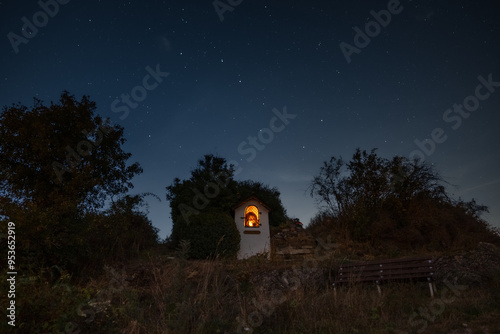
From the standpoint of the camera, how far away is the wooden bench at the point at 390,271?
7.66m

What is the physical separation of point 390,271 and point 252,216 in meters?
8.76

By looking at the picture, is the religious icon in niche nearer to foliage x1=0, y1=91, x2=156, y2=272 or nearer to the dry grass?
foliage x1=0, y1=91, x2=156, y2=272

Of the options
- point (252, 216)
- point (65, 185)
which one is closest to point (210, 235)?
point (252, 216)

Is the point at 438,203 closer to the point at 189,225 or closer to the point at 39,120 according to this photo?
the point at 189,225

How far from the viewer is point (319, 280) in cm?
981

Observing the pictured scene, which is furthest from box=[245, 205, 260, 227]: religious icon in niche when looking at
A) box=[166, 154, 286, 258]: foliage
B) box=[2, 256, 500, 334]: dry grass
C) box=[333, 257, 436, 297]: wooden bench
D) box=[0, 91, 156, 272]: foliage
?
box=[2, 256, 500, 334]: dry grass

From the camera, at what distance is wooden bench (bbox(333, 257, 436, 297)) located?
302 inches

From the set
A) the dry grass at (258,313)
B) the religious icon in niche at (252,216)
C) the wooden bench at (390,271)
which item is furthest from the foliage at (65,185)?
the wooden bench at (390,271)

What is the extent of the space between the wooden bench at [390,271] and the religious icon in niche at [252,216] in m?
7.36

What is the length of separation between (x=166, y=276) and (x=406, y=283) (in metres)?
6.50

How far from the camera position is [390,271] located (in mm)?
8156

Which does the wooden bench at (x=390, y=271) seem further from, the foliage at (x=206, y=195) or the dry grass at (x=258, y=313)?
the foliage at (x=206, y=195)

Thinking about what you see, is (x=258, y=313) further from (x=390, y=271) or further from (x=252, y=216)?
(x=252, y=216)

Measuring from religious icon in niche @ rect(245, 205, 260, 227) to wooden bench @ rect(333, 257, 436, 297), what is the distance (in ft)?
24.2
